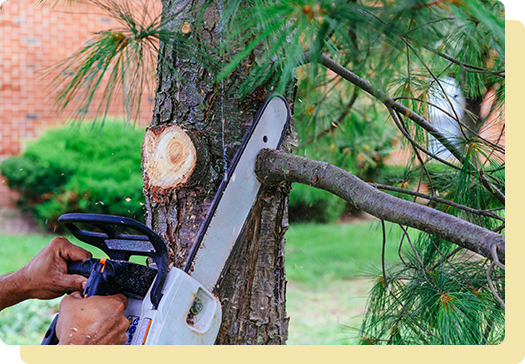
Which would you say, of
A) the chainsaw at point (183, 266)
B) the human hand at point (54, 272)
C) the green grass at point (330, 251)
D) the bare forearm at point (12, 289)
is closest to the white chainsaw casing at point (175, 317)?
the chainsaw at point (183, 266)

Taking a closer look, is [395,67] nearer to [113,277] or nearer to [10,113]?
[113,277]

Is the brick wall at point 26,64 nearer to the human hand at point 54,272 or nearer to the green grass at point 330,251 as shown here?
the green grass at point 330,251

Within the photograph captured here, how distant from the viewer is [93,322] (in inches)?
22.4

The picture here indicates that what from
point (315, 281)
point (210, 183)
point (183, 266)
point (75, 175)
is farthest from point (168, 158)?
point (75, 175)

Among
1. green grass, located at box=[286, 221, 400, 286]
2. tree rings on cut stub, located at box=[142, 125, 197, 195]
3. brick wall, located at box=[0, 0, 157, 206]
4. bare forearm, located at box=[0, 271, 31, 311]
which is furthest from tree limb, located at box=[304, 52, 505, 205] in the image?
green grass, located at box=[286, 221, 400, 286]

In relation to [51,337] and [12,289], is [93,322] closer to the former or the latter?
[51,337]

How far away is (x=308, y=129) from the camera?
1.48m

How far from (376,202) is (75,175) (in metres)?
2.55

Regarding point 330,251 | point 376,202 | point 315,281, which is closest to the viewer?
point 376,202

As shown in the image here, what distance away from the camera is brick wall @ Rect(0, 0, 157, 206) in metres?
2.44

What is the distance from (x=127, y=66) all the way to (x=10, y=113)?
2.67 meters

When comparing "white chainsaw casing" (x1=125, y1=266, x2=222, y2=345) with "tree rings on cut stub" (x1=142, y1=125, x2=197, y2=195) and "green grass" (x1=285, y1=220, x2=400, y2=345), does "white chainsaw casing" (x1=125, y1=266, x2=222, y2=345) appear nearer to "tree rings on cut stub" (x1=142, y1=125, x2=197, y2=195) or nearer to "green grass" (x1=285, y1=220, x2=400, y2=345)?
"tree rings on cut stub" (x1=142, y1=125, x2=197, y2=195)

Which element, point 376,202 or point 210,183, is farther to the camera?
point 210,183
